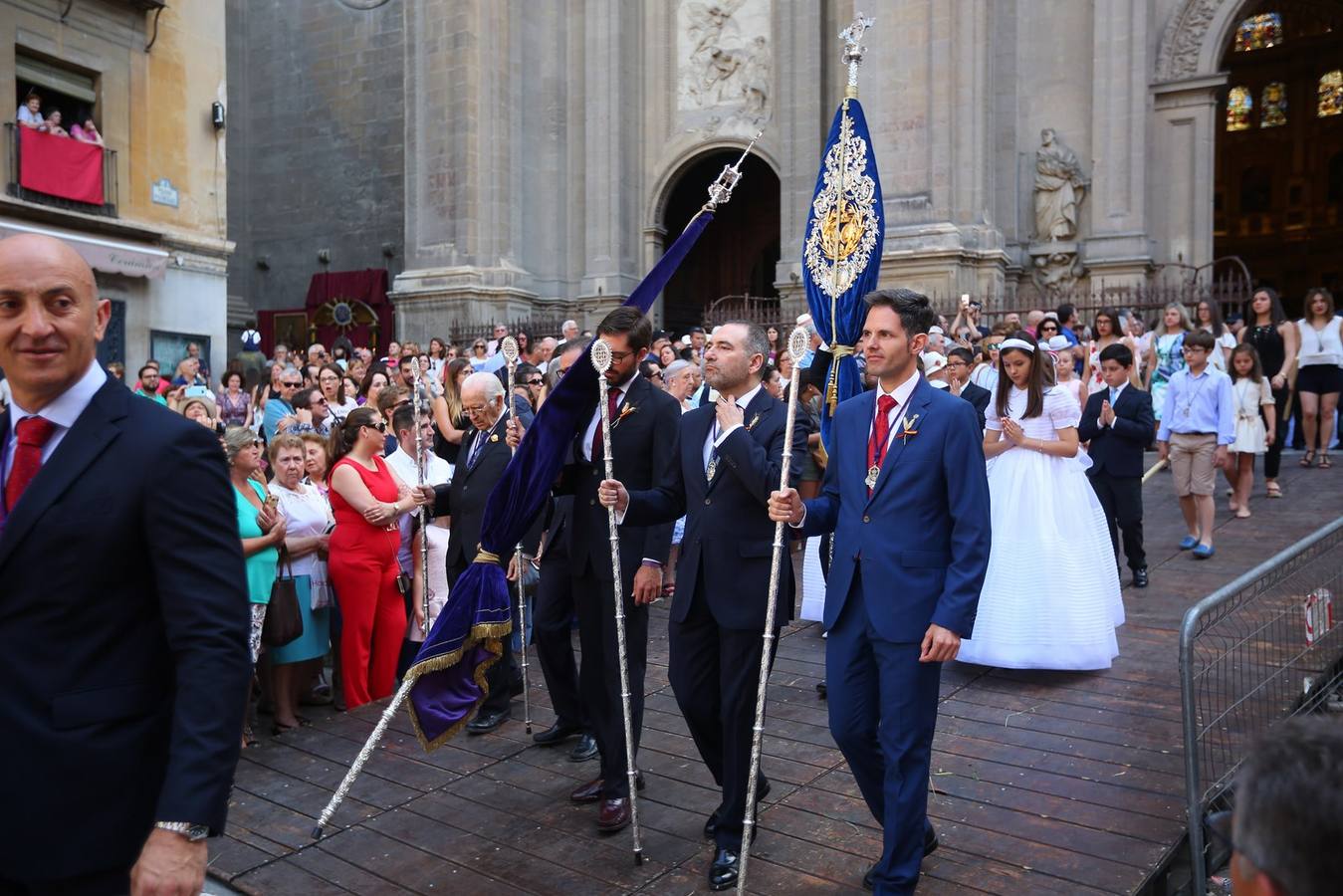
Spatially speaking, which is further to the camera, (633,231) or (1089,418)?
(633,231)

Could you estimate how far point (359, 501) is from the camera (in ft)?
21.7

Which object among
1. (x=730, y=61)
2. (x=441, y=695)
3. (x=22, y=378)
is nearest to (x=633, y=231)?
(x=730, y=61)

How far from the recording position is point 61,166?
17141 millimetres

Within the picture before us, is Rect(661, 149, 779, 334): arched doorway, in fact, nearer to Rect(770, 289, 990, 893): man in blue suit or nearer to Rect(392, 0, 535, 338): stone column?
Rect(392, 0, 535, 338): stone column

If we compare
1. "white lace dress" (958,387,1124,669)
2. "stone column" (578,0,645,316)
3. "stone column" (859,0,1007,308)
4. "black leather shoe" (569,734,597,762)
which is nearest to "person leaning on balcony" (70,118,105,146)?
"stone column" (578,0,645,316)

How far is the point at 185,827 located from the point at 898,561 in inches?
103

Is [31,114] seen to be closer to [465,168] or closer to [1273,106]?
[465,168]

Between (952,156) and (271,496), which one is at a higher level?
(952,156)

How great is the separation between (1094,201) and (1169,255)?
183cm

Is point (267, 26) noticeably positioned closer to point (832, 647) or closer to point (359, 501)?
point (359, 501)

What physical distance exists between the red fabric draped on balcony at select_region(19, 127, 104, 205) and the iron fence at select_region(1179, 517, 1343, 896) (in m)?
17.9

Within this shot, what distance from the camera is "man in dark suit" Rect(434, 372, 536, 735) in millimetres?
6254

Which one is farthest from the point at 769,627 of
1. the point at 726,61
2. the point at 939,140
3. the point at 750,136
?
the point at 726,61

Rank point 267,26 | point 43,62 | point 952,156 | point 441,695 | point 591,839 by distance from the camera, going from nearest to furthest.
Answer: point 591,839 < point 441,695 < point 43,62 < point 952,156 < point 267,26
